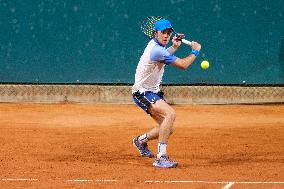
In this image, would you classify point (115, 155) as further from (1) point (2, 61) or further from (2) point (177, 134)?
(1) point (2, 61)

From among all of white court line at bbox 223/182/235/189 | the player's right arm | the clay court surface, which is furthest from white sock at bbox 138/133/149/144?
white court line at bbox 223/182/235/189

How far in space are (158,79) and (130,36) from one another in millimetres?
6333

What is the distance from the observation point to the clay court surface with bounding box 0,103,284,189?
807 centimetres

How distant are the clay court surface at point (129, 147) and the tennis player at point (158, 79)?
33 cm

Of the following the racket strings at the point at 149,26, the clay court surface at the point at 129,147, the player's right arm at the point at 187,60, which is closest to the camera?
the clay court surface at the point at 129,147

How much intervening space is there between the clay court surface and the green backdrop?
0.84 meters

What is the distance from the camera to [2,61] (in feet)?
52.2

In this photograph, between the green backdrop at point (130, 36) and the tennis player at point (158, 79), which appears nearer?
the tennis player at point (158, 79)

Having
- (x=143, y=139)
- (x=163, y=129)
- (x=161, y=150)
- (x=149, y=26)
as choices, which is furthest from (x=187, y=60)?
(x=143, y=139)

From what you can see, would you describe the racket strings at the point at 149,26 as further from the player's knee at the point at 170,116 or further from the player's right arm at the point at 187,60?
the player's knee at the point at 170,116

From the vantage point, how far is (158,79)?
30.7ft

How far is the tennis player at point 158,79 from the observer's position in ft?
29.3

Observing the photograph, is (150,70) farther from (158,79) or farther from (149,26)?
(149,26)

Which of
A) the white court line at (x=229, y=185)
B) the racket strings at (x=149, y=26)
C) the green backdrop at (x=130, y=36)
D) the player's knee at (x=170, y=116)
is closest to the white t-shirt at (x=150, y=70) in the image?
the player's knee at (x=170, y=116)
